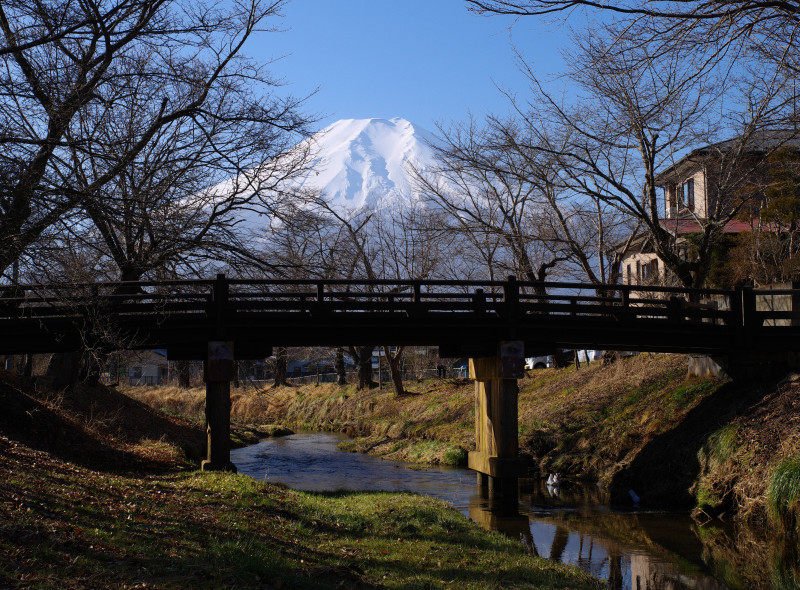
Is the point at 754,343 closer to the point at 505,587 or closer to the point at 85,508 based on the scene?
the point at 505,587

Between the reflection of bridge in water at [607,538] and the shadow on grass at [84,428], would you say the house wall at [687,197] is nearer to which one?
the reflection of bridge in water at [607,538]

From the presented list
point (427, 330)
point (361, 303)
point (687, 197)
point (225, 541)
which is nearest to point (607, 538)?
point (427, 330)

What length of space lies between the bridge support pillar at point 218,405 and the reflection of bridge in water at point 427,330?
0.02 metres

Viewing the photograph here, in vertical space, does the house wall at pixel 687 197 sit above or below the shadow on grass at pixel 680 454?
above

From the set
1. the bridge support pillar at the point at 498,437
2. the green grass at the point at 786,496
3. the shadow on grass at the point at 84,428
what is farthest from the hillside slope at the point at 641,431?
the shadow on grass at the point at 84,428

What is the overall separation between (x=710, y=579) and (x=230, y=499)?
7.82m

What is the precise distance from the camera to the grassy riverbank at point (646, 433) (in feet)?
51.2

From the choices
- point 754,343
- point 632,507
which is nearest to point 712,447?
point 632,507

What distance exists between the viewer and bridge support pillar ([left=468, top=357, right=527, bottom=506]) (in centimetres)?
1862

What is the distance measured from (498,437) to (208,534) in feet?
35.8

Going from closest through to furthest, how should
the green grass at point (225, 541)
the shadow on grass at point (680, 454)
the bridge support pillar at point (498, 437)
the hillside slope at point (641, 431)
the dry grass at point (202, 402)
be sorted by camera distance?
the green grass at point (225, 541) < the hillside slope at point (641, 431) < the shadow on grass at point (680, 454) < the bridge support pillar at point (498, 437) < the dry grass at point (202, 402)

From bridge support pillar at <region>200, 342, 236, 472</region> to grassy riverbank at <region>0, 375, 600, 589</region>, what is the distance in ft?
3.15

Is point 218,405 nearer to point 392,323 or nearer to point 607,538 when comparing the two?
point 392,323

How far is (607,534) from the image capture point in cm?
1471
